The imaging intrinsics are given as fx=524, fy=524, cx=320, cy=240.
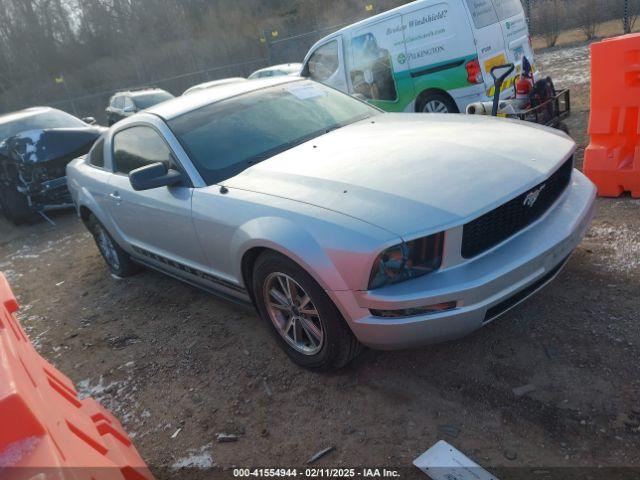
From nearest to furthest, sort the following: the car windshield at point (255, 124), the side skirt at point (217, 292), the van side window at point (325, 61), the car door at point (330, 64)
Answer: the side skirt at point (217, 292) < the car windshield at point (255, 124) < the car door at point (330, 64) < the van side window at point (325, 61)

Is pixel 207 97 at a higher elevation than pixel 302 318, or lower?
higher

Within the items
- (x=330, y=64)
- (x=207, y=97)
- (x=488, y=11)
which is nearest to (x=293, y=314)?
(x=207, y=97)

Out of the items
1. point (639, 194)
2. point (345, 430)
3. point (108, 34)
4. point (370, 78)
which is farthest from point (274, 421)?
point (108, 34)

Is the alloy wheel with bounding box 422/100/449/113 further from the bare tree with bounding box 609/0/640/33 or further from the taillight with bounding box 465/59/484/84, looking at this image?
the bare tree with bounding box 609/0/640/33

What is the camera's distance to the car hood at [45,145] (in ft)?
26.2

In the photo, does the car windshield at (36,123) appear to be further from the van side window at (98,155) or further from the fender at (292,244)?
the fender at (292,244)

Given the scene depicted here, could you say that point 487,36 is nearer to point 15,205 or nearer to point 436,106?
point 436,106

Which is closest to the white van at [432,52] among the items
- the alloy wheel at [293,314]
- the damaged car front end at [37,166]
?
the damaged car front end at [37,166]

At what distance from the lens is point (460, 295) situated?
2.38m

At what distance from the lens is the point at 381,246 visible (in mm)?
2365

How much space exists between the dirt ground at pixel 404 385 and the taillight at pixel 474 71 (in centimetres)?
325

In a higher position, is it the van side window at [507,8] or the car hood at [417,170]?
the van side window at [507,8]

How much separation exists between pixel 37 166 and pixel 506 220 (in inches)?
297

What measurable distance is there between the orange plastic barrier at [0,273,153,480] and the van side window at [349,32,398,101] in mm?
6523
